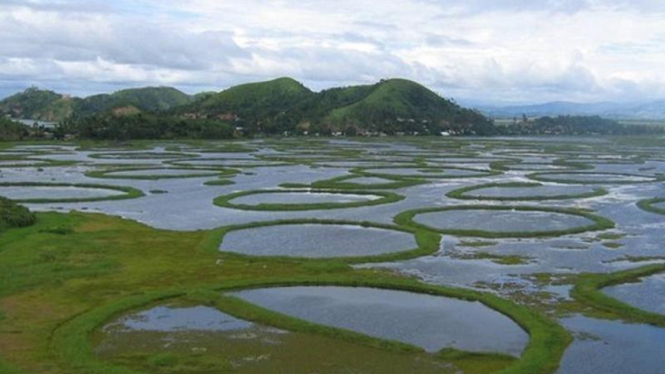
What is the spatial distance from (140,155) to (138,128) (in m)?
33.9

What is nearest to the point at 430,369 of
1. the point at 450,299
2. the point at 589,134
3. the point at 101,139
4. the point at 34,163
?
the point at 450,299

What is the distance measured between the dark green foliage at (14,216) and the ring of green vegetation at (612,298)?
21.8 m

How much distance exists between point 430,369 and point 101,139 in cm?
9608

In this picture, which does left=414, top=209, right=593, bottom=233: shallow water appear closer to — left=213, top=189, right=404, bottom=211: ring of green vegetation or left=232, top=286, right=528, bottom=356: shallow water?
left=213, top=189, right=404, bottom=211: ring of green vegetation

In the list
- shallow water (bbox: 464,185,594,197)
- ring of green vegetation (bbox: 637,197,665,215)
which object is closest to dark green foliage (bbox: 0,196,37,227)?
shallow water (bbox: 464,185,594,197)

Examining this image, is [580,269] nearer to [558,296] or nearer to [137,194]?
[558,296]

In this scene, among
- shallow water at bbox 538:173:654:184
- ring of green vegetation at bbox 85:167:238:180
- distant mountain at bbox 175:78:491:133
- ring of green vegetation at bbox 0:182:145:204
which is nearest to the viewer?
ring of green vegetation at bbox 0:182:145:204

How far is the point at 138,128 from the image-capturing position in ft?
354

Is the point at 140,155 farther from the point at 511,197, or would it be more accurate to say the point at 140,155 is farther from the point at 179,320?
the point at 179,320

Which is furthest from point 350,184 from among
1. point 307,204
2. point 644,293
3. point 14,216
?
point 644,293

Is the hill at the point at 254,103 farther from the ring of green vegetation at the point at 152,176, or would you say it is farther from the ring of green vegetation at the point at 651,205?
Answer: the ring of green vegetation at the point at 651,205

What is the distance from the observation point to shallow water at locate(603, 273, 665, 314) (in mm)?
20656

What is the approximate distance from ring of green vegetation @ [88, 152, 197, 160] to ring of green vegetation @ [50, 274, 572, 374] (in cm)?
5170

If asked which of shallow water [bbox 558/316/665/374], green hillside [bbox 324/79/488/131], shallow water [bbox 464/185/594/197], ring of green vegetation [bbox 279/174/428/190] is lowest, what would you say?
shallow water [bbox 558/316/665/374]
